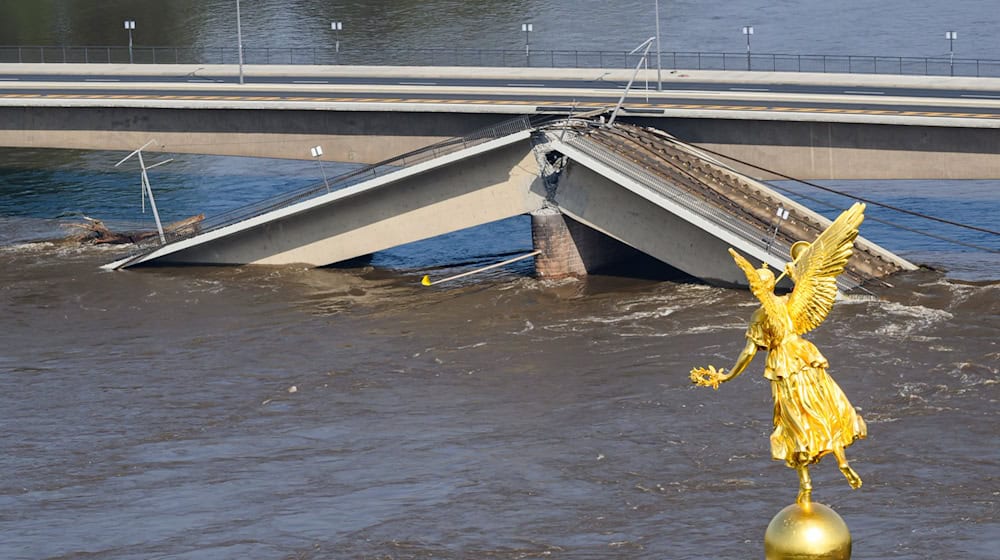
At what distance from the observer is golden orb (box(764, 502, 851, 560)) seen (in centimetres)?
1256

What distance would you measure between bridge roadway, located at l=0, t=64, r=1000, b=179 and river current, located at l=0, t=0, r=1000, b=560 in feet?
16.6

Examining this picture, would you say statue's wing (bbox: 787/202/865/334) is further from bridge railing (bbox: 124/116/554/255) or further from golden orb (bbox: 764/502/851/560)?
bridge railing (bbox: 124/116/554/255)

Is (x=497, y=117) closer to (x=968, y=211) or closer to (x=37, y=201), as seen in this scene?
(x=968, y=211)

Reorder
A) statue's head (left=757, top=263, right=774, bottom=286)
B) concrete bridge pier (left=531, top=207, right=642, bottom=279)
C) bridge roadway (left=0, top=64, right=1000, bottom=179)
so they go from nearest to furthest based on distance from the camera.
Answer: statue's head (left=757, top=263, right=774, bottom=286) → bridge roadway (left=0, top=64, right=1000, bottom=179) → concrete bridge pier (left=531, top=207, right=642, bottom=279)

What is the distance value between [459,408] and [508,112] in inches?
842

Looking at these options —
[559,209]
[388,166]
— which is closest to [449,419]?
[559,209]

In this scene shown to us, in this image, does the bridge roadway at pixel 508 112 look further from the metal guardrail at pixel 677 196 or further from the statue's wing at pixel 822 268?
the statue's wing at pixel 822 268

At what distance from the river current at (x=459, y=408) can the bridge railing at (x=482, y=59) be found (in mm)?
16777

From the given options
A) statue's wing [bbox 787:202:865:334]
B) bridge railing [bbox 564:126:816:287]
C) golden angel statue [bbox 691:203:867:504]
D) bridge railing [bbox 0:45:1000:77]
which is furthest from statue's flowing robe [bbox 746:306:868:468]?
bridge railing [bbox 0:45:1000:77]

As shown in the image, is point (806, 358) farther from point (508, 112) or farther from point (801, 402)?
point (508, 112)

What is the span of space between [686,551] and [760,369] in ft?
52.6

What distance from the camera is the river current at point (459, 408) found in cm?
3634

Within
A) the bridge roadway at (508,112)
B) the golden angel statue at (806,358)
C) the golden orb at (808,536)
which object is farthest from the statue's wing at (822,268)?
the bridge roadway at (508,112)

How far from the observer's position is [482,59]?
314 ft
